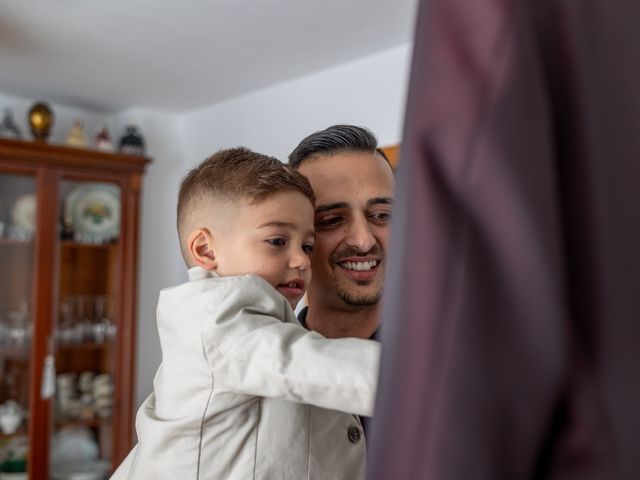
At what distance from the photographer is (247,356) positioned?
1.69ft

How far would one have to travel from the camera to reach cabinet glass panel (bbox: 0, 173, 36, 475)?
10.4 ft

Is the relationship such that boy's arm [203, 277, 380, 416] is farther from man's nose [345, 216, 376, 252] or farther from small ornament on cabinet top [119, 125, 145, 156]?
small ornament on cabinet top [119, 125, 145, 156]

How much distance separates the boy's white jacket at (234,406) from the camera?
0.53m

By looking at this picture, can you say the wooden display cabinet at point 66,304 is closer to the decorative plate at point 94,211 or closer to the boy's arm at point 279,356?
the decorative plate at point 94,211

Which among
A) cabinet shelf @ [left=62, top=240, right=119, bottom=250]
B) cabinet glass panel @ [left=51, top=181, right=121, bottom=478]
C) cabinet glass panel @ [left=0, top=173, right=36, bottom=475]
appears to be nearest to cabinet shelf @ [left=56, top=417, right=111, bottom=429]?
cabinet glass panel @ [left=51, top=181, right=121, bottom=478]

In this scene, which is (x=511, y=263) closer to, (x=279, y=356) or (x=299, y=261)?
(x=279, y=356)

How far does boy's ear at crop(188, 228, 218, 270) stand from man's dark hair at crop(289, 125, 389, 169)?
0.19 metres

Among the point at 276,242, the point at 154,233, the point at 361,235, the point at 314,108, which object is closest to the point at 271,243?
the point at 276,242

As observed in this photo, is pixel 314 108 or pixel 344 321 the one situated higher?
pixel 314 108

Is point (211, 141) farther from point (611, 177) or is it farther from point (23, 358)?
point (611, 177)

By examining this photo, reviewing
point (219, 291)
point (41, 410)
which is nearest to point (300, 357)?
point (219, 291)

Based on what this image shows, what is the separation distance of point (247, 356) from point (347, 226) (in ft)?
1.01

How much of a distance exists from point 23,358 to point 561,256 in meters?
3.41

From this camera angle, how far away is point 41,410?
317cm
